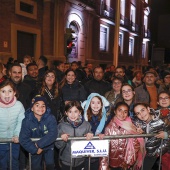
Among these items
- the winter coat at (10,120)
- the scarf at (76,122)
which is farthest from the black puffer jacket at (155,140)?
the winter coat at (10,120)

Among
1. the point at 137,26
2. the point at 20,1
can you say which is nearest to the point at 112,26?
the point at 137,26

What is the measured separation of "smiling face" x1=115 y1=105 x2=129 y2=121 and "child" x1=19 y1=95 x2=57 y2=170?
979 mm

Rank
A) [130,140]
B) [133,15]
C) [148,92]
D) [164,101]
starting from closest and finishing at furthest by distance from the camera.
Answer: [130,140]
[164,101]
[148,92]
[133,15]

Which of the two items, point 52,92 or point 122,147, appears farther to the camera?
point 52,92

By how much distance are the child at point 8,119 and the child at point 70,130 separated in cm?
65

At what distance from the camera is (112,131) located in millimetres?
3592

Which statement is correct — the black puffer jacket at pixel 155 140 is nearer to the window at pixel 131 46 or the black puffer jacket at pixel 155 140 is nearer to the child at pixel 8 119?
the child at pixel 8 119

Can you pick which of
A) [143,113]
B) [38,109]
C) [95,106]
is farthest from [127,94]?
[38,109]

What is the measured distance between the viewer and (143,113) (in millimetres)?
3859

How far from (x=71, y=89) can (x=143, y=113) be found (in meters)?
1.86

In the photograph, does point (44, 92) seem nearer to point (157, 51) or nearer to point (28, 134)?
point (28, 134)

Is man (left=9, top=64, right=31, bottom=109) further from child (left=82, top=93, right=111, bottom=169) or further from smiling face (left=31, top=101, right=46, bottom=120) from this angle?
child (left=82, top=93, right=111, bottom=169)

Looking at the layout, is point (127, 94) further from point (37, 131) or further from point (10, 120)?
point (10, 120)

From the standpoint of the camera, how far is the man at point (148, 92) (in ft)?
18.2
